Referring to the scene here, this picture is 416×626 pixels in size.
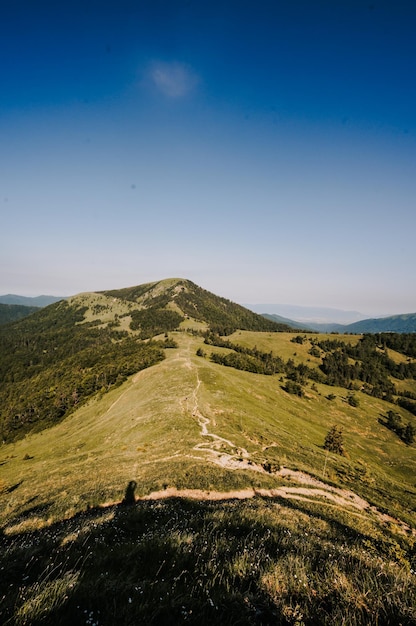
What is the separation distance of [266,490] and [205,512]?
15.6 metres

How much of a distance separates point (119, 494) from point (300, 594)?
22.0 m

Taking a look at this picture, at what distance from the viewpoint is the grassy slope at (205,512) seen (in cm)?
457

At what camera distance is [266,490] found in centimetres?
2606

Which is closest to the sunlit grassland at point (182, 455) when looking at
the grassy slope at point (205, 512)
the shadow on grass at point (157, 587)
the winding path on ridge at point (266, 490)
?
the grassy slope at point (205, 512)

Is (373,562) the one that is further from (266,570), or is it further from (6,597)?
(6,597)

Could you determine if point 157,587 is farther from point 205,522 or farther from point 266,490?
point 266,490

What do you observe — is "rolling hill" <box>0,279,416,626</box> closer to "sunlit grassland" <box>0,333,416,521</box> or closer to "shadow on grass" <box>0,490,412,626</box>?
"shadow on grass" <box>0,490,412,626</box>

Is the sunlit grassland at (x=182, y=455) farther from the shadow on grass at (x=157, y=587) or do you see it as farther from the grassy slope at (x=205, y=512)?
the shadow on grass at (x=157, y=587)

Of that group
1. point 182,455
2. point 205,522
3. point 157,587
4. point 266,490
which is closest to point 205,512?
point 205,522

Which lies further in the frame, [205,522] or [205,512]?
[205,512]

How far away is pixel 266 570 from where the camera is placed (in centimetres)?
562

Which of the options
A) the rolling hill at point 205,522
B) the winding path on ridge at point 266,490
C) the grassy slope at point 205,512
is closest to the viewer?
the rolling hill at point 205,522

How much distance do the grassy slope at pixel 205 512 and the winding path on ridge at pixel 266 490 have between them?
559 mm

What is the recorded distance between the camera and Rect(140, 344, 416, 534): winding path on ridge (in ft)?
76.1
